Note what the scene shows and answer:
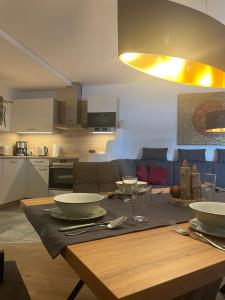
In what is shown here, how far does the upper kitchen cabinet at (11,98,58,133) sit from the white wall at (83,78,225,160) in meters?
1.07

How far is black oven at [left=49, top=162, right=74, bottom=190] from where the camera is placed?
15.2ft

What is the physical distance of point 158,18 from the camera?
90 cm

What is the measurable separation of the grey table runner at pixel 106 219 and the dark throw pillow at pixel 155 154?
134 inches

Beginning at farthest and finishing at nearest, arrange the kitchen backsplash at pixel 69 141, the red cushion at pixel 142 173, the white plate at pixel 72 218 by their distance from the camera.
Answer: the kitchen backsplash at pixel 69 141 < the red cushion at pixel 142 173 < the white plate at pixel 72 218

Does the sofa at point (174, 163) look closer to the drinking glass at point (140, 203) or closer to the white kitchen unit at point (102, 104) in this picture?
the white kitchen unit at point (102, 104)

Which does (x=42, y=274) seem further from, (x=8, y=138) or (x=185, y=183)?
(x=8, y=138)

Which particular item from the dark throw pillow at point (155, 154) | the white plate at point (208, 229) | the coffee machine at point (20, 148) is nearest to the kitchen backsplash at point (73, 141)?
the coffee machine at point (20, 148)

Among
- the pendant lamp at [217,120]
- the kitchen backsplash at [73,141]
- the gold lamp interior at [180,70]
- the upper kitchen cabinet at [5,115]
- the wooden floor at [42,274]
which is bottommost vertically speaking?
the wooden floor at [42,274]

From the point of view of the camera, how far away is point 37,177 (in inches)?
190

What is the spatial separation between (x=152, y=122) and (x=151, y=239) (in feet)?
14.5

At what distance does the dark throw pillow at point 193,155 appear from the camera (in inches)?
175

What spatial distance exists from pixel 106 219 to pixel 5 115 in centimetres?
467

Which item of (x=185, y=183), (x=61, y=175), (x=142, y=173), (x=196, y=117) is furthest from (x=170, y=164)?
(x=185, y=183)

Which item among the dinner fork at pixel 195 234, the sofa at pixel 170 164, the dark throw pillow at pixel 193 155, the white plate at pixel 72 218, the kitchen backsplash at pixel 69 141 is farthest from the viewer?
the kitchen backsplash at pixel 69 141
